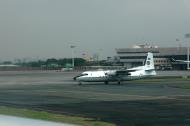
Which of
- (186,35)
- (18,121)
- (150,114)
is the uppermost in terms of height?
(186,35)

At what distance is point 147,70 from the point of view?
90.9 m

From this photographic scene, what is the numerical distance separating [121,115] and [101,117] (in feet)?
5.40

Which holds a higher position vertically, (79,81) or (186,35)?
(186,35)

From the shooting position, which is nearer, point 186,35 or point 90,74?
point 90,74

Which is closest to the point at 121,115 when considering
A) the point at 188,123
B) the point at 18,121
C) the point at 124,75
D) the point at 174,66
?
the point at 188,123

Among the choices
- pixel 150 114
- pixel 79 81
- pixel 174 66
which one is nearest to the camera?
pixel 150 114

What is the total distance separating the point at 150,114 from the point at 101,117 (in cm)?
344

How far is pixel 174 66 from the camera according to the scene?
19912 cm

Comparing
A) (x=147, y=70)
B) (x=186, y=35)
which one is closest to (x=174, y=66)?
(x=186, y=35)

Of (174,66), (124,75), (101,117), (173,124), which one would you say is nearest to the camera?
(173,124)

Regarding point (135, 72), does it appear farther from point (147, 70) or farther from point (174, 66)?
point (174, 66)

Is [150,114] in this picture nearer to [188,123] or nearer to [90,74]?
[188,123]

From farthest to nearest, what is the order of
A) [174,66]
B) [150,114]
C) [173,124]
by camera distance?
[174,66], [150,114], [173,124]

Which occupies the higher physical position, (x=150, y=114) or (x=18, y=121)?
(x=18, y=121)
